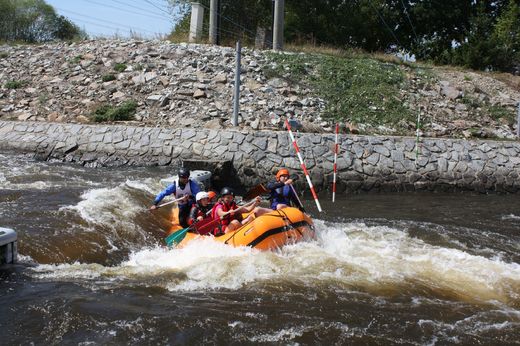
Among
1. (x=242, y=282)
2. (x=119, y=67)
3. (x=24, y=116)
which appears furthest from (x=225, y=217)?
(x=119, y=67)

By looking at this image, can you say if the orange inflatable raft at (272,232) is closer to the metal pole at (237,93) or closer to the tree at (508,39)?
the metal pole at (237,93)

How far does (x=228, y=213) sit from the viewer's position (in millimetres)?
6668

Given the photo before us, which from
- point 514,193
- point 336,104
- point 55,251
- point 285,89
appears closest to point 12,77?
point 285,89

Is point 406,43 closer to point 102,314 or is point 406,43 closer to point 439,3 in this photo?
point 439,3

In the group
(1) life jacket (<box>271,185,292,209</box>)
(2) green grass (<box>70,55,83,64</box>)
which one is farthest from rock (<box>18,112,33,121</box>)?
(1) life jacket (<box>271,185,292,209</box>)

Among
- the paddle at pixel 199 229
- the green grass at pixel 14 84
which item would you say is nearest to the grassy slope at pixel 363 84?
the green grass at pixel 14 84

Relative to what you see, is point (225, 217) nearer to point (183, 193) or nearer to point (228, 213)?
point (228, 213)

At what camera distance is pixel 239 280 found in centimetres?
536

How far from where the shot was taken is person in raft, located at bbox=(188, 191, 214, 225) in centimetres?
722

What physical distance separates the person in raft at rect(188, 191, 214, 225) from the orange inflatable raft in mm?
564

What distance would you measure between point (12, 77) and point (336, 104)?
10.5 m

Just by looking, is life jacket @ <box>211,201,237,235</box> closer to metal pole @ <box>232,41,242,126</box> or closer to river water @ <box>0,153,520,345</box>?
river water @ <box>0,153,520,345</box>

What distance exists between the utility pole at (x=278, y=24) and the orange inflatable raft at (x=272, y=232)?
40.5 ft

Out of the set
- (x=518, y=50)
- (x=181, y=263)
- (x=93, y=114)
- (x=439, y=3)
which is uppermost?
(x=439, y=3)
